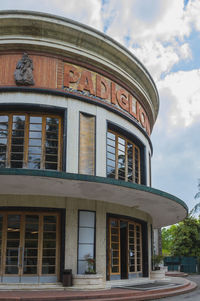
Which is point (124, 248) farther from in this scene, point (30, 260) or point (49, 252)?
point (30, 260)

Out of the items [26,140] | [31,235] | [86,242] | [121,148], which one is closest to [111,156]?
[121,148]

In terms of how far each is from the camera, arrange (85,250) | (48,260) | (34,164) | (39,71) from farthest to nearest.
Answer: (39,71), (34,164), (85,250), (48,260)

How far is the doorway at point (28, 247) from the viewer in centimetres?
1160

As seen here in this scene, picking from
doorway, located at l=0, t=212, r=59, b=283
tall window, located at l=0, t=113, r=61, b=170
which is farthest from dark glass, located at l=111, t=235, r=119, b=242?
tall window, located at l=0, t=113, r=61, b=170

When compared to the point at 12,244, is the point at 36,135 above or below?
above

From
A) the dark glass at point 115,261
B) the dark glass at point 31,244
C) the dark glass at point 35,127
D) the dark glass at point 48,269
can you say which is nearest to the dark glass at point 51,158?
the dark glass at point 35,127

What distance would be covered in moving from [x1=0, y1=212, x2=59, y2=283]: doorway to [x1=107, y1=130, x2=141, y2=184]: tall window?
359 cm

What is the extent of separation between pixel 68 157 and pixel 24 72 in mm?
3596

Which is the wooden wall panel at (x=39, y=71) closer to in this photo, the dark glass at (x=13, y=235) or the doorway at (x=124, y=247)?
the dark glass at (x=13, y=235)

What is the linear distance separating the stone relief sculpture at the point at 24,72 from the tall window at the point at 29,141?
48.0 inches

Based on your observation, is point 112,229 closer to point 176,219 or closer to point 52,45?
point 176,219

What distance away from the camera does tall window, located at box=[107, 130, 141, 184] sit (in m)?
14.7

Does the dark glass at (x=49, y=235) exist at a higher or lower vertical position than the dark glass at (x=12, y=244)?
higher

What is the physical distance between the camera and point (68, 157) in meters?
12.9
